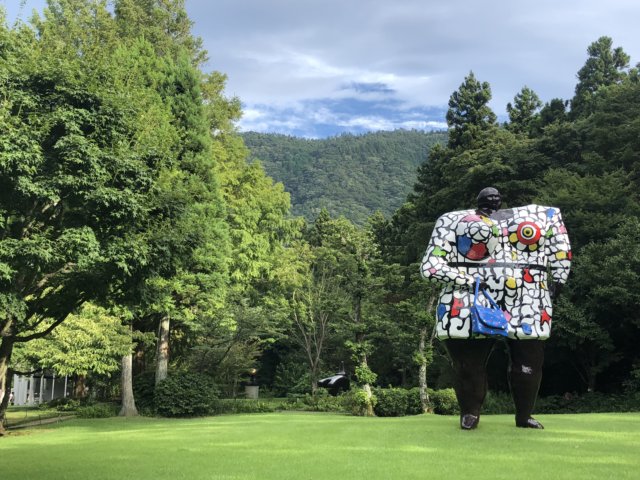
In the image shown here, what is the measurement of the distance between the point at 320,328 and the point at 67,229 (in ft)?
Result: 65.8

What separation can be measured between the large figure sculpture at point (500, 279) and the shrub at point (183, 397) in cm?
1202

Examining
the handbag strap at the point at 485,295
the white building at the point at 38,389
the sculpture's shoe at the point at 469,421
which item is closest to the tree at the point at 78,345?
the sculpture's shoe at the point at 469,421

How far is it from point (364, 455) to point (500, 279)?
3.46 metres

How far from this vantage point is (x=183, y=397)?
18438 millimetres

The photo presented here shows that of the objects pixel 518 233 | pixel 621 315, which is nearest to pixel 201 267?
pixel 518 233

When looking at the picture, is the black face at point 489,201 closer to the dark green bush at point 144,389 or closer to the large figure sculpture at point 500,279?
the large figure sculpture at point 500,279

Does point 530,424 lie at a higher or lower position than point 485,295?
lower

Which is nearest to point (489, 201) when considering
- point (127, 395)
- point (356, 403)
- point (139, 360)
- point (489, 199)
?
point (489, 199)

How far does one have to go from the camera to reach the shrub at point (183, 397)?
1827cm

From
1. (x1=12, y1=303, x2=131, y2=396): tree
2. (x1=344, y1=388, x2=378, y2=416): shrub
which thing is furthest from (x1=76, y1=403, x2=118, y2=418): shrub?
(x1=344, y1=388, x2=378, y2=416): shrub

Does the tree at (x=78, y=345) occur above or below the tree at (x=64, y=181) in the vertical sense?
below

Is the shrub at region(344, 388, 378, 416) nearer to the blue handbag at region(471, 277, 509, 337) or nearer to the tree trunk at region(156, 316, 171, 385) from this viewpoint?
the tree trunk at region(156, 316, 171, 385)

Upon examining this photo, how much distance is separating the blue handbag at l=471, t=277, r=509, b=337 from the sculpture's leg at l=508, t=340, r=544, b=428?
19.3 inches

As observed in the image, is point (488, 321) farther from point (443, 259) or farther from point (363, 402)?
point (363, 402)
